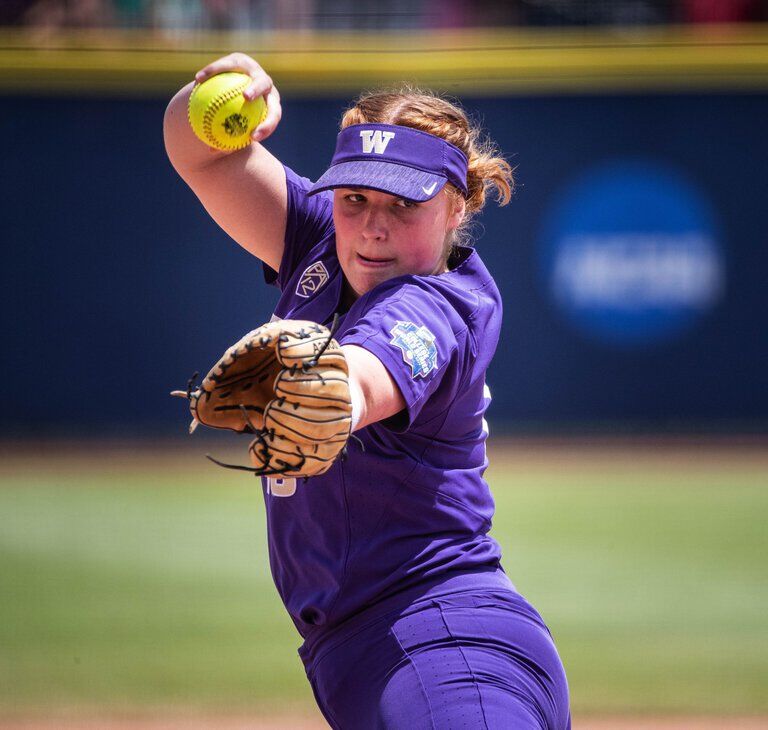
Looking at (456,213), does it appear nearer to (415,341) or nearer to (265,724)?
(415,341)

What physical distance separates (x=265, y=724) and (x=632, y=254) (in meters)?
6.43

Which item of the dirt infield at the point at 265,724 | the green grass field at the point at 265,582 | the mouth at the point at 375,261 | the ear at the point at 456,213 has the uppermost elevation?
the ear at the point at 456,213

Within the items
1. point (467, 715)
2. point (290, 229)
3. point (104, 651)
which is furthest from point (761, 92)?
point (467, 715)

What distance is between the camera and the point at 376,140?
2.23 m

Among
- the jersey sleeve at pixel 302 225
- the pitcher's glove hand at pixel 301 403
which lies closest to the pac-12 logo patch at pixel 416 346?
the pitcher's glove hand at pixel 301 403

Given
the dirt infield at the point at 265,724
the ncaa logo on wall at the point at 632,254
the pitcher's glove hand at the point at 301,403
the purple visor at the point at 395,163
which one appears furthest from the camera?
the ncaa logo on wall at the point at 632,254

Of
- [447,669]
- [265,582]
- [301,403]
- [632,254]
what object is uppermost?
[301,403]

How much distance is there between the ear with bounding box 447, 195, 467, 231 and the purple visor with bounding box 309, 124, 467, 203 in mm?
44

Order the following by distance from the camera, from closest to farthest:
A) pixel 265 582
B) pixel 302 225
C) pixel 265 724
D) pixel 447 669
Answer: pixel 447 669
pixel 302 225
pixel 265 724
pixel 265 582

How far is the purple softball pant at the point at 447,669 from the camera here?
6.38 ft

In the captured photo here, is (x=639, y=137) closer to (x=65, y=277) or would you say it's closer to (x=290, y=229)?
(x=65, y=277)

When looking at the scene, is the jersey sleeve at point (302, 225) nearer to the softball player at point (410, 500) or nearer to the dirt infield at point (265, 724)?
the softball player at point (410, 500)

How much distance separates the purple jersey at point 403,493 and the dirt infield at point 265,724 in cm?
191

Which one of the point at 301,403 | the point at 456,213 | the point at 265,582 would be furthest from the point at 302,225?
the point at 265,582
